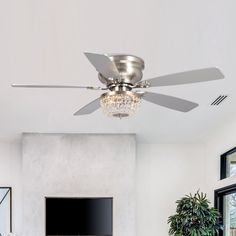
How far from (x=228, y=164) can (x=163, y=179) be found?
1.43 metres

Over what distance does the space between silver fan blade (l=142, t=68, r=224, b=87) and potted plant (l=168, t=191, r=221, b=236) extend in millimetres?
4046

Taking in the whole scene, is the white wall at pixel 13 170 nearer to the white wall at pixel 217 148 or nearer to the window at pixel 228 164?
the white wall at pixel 217 148

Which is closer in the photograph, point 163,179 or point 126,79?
point 126,79

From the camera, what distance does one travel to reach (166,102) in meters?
2.72

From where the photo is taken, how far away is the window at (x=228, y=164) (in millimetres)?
5996

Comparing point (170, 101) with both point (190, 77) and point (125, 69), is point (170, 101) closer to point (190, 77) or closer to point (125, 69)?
point (190, 77)

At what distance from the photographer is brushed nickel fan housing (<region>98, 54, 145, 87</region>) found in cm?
219

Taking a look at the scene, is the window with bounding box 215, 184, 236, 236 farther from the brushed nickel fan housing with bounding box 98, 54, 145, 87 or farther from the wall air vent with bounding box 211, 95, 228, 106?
the brushed nickel fan housing with bounding box 98, 54, 145, 87

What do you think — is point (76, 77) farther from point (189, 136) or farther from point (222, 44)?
point (189, 136)

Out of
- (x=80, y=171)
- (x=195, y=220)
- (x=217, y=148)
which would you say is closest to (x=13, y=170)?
(x=80, y=171)

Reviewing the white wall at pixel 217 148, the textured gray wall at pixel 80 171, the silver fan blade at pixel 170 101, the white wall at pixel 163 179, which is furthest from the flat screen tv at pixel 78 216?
the silver fan blade at pixel 170 101

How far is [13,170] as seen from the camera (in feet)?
23.3

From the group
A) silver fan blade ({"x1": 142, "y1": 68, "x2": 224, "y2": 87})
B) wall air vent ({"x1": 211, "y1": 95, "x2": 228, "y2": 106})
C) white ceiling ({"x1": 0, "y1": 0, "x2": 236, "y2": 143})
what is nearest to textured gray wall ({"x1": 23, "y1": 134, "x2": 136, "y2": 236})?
white ceiling ({"x1": 0, "y1": 0, "x2": 236, "y2": 143})

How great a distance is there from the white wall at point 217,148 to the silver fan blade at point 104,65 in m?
3.29
